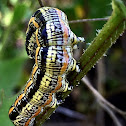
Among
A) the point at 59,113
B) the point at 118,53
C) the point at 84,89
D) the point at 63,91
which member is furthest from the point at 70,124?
the point at 63,91

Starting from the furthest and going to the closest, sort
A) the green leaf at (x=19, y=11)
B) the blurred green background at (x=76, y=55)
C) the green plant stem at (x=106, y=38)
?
1. the blurred green background at (x=76, y=55)
2. the green leaf at (x=19, y=11)
3. the green plant stem at (x=106, y=38)

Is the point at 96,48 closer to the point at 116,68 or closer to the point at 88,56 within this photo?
the point at 88,56

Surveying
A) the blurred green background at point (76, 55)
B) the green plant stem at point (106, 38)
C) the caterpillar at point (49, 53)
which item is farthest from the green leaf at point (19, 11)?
the green plant stem at point (106, 38)

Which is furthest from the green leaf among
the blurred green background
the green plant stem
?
the green plant stem

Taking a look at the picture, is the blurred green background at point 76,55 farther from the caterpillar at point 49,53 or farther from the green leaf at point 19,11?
the caterpillar at point 49,53

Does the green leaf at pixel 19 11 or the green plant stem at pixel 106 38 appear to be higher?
the green leaf at pixel 19 11

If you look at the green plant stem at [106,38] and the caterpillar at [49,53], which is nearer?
the green plant stem at [106,38]
